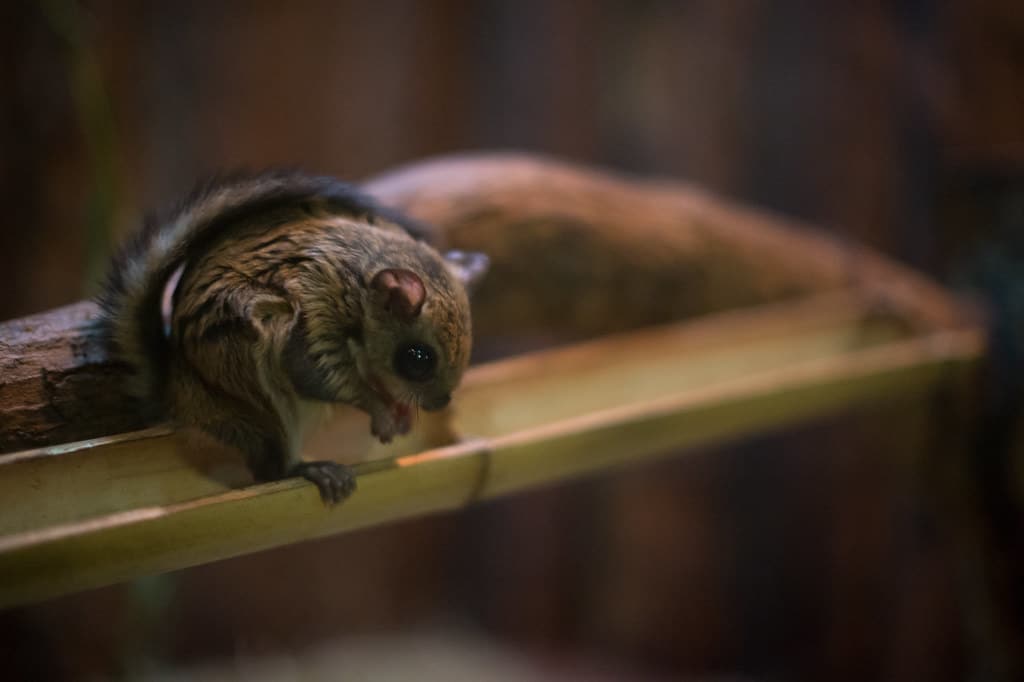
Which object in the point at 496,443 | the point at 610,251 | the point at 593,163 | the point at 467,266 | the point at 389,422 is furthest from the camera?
the point at 593,163

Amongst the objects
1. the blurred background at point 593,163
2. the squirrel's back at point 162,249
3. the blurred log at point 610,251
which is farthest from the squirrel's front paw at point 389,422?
the blurred background at point 593,163

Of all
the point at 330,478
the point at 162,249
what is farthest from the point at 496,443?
the point at 162,249

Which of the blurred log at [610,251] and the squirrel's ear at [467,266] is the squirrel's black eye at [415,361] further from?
the blurred log at [610,251]

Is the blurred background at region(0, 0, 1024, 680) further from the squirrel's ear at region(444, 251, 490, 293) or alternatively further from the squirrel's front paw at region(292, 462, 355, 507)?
the squirrel's front paw at region(292, 462, 355, 507)

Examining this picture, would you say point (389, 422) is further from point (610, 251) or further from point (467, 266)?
point (610, 251)

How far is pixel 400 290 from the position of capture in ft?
5.94

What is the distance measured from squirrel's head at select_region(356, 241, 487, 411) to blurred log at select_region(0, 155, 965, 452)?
0.66 meters

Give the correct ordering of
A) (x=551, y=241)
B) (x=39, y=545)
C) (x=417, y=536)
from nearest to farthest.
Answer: (x=39, y=545)
(x=551, y=241)
(x=417, y=536)

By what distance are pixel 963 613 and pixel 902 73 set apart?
8.67 ft

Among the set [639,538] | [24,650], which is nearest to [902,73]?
[639,538]

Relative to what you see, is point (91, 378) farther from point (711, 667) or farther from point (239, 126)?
point (711, 667)

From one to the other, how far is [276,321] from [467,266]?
62 centimetres

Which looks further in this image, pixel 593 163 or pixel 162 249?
pixel 593 163

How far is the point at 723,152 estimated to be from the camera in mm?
4746
